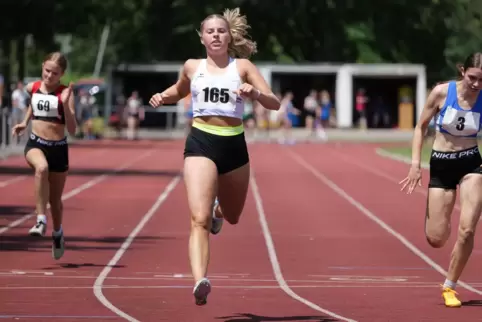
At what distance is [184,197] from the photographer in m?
24.1

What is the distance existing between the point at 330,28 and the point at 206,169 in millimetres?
74403

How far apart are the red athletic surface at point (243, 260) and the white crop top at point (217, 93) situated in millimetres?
1378

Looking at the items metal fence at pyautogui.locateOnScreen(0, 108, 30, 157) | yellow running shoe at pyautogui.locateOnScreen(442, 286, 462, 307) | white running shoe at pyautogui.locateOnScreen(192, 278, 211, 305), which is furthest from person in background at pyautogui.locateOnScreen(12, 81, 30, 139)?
white running shoe at pyautogui.locateOnScreen(192, 278, 211, 305)

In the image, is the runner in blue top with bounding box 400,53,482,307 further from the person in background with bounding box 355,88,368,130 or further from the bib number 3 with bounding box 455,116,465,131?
the person in background with bounding box 355,88,368,130

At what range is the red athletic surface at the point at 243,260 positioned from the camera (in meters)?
10.4

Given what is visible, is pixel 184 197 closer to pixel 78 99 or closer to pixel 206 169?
pixel 206 169

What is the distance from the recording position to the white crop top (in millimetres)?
9727

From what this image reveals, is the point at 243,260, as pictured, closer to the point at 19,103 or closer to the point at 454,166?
the point at 454,166

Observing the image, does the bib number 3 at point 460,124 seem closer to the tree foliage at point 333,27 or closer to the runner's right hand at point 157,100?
the runner's right hand at point 157,100

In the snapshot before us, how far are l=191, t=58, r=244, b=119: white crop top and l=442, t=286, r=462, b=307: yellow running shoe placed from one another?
2179 mm

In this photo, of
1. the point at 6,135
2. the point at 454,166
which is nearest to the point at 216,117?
the point at 454,166

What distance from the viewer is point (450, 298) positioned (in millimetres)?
10664

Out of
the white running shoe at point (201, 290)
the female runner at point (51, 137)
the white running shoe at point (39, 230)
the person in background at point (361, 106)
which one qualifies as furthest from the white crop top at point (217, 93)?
the person in background at point (361, 106)

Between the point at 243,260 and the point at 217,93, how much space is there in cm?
473
